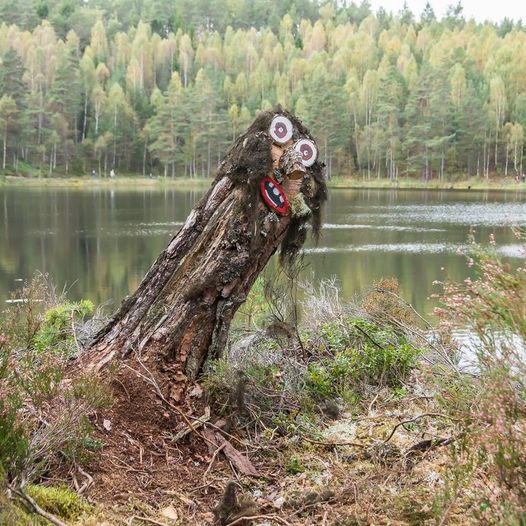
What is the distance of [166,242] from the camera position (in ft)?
69.8

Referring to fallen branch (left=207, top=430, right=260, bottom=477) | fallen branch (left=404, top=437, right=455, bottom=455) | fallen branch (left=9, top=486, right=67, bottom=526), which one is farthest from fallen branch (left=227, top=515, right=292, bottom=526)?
fallen branch (left=404, top=437, right=455, bottom=455)

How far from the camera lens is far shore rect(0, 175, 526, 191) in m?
58.7

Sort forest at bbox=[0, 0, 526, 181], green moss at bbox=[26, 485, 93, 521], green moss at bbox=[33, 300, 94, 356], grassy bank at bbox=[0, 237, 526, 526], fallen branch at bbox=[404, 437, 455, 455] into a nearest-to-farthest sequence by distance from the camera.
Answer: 1. grassy bank at bbox=[0, 237, 526, 526]
2. green moss at bbox=[26, 485, 93, 521]
3. fallen branch at bbox=[404, 437, 455, 455]
4. green moss at bbox=[33, 300, 94, 356]
5. forest at bbox=[0, 0, 526, 181]

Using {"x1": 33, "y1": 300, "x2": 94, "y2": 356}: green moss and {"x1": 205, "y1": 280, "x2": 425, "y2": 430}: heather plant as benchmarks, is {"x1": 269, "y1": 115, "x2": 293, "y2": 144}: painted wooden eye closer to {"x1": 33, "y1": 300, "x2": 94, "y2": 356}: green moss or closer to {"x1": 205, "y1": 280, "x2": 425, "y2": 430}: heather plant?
{"x1": 205, "y1": 280, "x2": 425, "y2": 430}: heather plant

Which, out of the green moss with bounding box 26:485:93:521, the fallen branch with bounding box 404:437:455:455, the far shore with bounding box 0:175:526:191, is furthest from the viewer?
the far shore with bounding box 0:175:526:191

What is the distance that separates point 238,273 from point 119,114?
73618mm

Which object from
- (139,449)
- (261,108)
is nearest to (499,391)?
(139,449)

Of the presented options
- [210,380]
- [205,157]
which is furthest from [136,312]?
[205,157]

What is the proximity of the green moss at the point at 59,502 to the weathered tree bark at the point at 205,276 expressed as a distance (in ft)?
4.20

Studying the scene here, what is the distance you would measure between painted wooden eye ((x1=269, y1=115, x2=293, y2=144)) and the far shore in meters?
55.4

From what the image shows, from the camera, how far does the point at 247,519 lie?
2.76 m

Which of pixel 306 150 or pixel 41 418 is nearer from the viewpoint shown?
pixel 41 418

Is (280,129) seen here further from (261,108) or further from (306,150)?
(261,108)

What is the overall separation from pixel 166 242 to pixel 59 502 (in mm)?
18934
